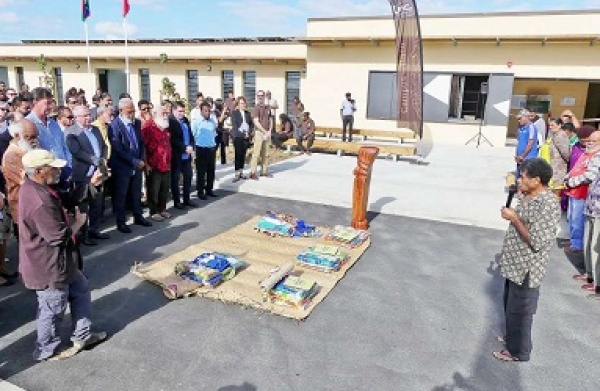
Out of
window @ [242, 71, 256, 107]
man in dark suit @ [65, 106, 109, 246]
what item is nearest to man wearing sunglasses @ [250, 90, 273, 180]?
man in dark suit @ [65, 106, 109, 246]

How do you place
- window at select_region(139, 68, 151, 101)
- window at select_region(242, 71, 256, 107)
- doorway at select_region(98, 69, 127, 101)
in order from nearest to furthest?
window at select_region(242, 71, 256, 107), window at select_region(139, 68, 151, 101), doorway at select_region(98, 69, 127, 101)

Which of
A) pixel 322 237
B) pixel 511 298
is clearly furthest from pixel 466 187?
pixel 511 298

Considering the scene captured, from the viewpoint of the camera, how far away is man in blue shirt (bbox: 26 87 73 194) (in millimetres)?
5301

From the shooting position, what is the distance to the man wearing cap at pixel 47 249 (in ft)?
10.7

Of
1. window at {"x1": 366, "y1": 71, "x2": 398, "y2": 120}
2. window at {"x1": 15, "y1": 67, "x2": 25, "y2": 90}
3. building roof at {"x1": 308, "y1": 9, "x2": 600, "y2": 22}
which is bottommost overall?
window at {"x1": 366, "y1": 71, "x2": 398, "y2": 120}

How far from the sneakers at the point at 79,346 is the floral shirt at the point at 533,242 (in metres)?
3.43

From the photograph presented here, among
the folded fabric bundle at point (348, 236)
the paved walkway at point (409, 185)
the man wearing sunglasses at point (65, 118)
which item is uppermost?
the man wearing sunglasses at point (65, 118)

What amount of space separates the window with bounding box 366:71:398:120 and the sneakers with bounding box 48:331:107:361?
50.7 feet

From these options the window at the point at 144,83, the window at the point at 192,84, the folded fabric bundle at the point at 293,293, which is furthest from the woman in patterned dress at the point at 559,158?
the window at the point at 144,83

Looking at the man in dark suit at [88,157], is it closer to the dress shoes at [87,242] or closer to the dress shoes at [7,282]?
the dress shoes at [87,242]

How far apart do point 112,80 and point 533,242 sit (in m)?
27.5

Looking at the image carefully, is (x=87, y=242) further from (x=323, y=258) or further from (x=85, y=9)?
(x=85, y=9)

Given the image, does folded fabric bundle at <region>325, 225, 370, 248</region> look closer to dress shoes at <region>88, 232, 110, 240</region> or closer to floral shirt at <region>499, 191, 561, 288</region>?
floral shirt at <region>499, 191, 561, 288</region>

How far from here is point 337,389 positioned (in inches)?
131
